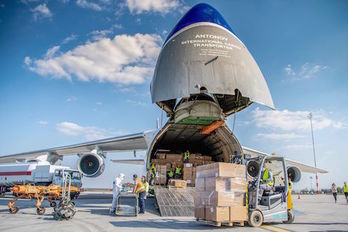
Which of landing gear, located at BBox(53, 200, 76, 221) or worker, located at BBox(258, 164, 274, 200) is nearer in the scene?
worker, located at BBox(258, 164, 274, 200)

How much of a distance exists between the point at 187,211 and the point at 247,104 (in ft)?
12.9

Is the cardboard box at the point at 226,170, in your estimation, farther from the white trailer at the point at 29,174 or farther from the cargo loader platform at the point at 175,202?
the white trailer at the point at 29,174

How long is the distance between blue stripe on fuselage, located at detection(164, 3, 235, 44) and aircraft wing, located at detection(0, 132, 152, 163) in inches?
212

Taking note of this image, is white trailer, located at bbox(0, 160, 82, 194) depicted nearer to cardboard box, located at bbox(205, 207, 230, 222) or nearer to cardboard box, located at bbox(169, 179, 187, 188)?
cardboard box, located at bbox(169, 179, 187, 188)

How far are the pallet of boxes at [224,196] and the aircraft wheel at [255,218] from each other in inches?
7.2

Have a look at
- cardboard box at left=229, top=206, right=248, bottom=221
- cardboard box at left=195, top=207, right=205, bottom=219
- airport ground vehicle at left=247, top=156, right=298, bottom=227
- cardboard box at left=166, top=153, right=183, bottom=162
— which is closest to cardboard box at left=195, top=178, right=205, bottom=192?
cardboard box at left=195, top=207, right=205, bottom=219

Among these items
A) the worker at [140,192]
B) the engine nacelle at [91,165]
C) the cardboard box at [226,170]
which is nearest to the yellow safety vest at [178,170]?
the engine nacelle at [91,165]

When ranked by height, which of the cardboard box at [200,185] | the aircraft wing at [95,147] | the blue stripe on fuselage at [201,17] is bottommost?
the cardboard box at [200,185]

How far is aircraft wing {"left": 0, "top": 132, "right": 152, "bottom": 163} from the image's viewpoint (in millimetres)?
13595

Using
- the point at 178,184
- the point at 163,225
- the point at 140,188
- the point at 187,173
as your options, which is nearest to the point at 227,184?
the point at 163,225

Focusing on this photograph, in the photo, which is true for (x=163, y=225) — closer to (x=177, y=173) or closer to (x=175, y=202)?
(x=175, y=202)

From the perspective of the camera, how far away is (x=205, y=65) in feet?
25.8

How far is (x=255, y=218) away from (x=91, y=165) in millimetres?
8022

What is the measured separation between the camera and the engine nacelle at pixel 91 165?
12.1 metres
